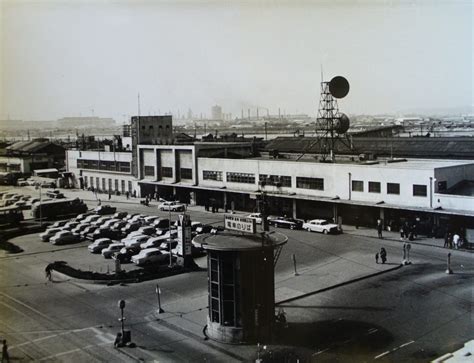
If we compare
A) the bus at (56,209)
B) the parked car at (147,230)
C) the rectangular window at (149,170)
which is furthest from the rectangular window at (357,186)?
the rectangular window at (149,170)

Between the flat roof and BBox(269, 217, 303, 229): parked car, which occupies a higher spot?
the flat roof

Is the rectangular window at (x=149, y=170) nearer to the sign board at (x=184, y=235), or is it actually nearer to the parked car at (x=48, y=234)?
the parked car at (x=48, y=234)

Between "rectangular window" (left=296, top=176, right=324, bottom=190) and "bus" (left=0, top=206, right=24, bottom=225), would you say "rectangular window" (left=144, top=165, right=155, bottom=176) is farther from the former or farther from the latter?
"rectangular window" (left=296, top=176, right=324, bottom=190)

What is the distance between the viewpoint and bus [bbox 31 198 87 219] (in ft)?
180

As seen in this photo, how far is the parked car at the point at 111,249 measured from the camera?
3875 cm

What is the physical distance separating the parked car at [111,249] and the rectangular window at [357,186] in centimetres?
1927

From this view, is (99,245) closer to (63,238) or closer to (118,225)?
(63,238)

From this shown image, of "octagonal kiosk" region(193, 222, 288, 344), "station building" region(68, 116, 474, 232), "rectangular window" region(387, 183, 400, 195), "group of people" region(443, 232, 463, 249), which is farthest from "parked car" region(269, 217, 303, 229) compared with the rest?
"octagonal kiosk" region(193, 222, 288, 344)

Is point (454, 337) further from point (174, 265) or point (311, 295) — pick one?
point (174, 265)

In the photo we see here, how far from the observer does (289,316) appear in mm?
25156

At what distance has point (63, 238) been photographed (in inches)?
1730

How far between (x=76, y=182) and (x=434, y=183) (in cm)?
5612

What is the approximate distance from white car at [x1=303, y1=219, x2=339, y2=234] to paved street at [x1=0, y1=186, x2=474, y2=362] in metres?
5.26

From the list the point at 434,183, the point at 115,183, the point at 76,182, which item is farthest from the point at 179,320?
the point at 76,182
